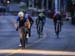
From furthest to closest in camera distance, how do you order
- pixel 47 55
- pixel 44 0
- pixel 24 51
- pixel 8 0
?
pixel 8 0 < pixel 44 0 < pixel 24 51 < pixel 47 55

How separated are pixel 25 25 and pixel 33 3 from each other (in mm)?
102687

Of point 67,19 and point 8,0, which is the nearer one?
point 67,19

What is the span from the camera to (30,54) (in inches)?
777

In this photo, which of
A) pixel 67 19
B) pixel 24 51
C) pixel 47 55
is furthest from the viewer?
pixel 67 19

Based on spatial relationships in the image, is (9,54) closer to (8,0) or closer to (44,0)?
(44,0)

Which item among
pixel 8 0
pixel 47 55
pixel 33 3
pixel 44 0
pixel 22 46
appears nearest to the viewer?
pixel 47 55

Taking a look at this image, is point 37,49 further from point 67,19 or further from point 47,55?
point 67,19

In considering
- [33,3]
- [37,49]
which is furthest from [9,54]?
[33,3]

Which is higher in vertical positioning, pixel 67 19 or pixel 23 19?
pixel 23 19

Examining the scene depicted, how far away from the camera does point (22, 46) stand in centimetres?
2241

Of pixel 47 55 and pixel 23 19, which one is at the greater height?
pixel 23 19

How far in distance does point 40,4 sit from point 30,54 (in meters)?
97.0

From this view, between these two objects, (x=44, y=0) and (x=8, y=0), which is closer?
(x=44, y=0)

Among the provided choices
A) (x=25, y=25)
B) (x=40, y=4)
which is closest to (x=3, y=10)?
(x=40, y=4)
